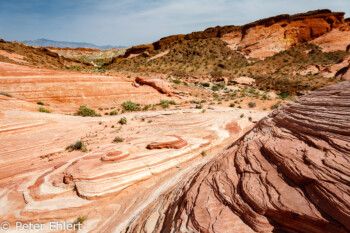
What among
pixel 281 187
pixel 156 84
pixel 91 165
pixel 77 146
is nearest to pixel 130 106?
pixel 156 84

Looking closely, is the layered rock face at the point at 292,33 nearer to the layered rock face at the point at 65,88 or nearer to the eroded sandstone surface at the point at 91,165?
the layered rock face at the point at 65,88

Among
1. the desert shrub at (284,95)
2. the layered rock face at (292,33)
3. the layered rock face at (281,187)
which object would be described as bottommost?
the desert shrub at (284,95)

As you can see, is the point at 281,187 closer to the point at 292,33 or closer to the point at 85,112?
the point at 85,112

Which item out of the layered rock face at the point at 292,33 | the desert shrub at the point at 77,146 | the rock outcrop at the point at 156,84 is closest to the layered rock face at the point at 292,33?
the layered rock face at the point at 292,33

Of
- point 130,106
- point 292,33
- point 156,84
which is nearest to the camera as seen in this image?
point 130,106

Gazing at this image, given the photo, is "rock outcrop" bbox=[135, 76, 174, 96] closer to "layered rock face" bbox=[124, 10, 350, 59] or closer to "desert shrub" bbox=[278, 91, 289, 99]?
"desert shrub" bbox=[278, 91, 289, 99]

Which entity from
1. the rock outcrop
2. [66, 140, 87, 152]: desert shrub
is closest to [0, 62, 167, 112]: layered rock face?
the rock outcrop

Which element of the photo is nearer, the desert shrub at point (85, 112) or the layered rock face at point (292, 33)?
the desert shrub at point (85, 112)

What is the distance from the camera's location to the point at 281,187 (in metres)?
3.05

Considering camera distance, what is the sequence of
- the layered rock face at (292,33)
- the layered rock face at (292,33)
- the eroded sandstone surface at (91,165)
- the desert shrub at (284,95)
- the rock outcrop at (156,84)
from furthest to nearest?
1. the layered rock face at (292,33)
2. the layered rock face at (292,33)
3. the desert shrub at (284,95)
4. the rock outcrop at (156,84)
5. the eroded sandstone surface at (91,165)

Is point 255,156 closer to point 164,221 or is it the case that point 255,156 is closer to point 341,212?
point 341,212

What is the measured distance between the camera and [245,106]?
18.6 meters

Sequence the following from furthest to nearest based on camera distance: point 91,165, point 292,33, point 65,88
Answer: point 292,33 < point 65,88 < point 91,165

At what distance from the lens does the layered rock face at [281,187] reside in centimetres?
254
